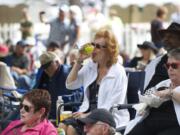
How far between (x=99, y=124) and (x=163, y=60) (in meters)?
1.12

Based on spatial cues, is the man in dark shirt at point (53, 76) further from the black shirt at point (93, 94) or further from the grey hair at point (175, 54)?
the grey hair at point (175, 54)

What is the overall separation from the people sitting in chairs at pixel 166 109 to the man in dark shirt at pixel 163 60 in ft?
1.39

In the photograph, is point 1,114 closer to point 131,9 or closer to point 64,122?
point 64,122

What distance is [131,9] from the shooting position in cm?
2677

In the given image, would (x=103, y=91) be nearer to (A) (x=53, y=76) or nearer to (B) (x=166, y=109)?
(A) (x=53, y=76)

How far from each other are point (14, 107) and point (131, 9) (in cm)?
1761

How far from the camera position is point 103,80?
8.38 metres

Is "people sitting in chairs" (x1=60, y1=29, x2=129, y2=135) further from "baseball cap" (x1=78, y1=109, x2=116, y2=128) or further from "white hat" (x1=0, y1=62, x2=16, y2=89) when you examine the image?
"white hat" (x1=0, y1=62, x2=16, y2=89)

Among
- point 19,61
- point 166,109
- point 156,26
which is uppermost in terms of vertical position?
point 166,109

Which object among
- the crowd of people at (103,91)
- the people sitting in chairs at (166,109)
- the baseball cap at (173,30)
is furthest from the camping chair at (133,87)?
the people sitting in chairs at (166,109)

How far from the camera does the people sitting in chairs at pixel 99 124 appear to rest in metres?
6.39

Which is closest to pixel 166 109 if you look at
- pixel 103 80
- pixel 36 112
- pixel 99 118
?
pixel 99 118

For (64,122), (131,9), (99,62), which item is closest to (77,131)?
(64,122)

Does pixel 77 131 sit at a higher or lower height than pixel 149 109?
lower
